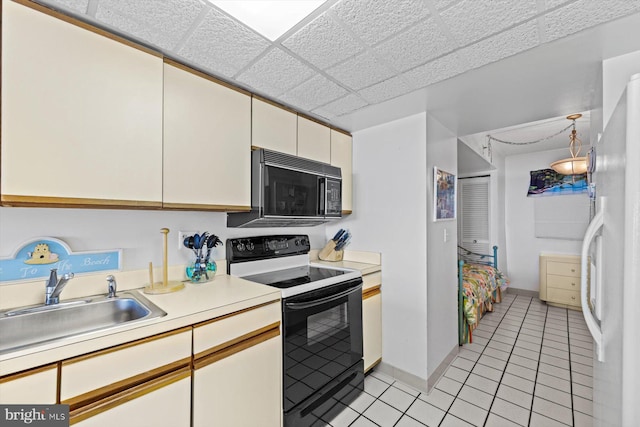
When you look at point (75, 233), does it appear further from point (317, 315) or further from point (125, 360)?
point (317, 315)

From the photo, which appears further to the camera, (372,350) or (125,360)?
(372,350)

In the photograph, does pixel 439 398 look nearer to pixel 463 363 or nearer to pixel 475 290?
pixel 463 363

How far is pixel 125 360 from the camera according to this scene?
3.57ft

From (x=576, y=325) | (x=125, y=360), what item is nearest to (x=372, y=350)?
(x=125, y=360)

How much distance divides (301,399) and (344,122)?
7.24 feet

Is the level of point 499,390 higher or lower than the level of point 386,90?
lower

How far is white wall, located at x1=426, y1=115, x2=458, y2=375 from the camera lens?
2.33 meters

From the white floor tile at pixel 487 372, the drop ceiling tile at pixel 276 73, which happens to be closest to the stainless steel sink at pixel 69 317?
Result: the drop ceiling tile at pixel 276 73

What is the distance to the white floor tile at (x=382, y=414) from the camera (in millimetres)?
1898

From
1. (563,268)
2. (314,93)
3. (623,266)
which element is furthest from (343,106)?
(563,268)

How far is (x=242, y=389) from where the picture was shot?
1464 mm

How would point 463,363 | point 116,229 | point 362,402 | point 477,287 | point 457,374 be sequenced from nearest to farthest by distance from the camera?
point 116,229 < point 362,402 < point 457,374 < point 463,363 < point 477,287

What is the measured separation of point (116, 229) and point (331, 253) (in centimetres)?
178

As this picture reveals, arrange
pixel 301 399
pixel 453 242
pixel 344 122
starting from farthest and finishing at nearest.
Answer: pixel 453 242 → pixel 344 122 → pixel 301 399
